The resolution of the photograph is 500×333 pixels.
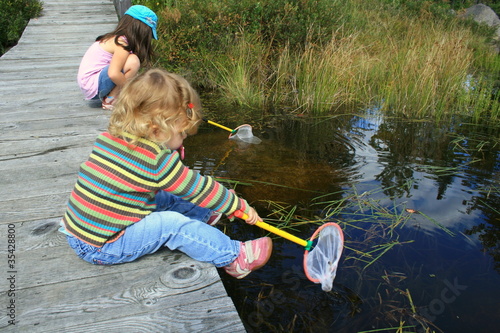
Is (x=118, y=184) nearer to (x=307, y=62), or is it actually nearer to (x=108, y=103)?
(x=108, y=103)

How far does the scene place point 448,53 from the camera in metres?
6.02

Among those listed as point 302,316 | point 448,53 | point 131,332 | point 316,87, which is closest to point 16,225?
point 131,332

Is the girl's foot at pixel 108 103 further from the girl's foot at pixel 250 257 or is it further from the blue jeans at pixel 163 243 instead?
the girl's foot at pixel 250 257

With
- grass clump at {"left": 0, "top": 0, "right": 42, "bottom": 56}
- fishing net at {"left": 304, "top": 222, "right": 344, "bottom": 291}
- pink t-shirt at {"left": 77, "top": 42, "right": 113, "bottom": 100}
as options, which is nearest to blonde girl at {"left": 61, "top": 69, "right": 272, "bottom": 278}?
fishing net at {"left": 304, "top": 222, "right": 344, "bottom": 291}

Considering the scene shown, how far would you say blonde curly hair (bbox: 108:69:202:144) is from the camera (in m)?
2.01

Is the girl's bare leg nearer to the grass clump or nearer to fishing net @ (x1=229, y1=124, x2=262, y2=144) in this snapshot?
fishing net @ (x1=229, y1=124, x2=262, y2=144)

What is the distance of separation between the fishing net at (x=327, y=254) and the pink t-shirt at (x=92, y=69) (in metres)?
2.87

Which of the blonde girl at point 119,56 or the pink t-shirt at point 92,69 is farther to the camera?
the pink t-shirt at point 92,69

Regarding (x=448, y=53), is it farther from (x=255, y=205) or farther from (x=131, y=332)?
(x=131, y=332)

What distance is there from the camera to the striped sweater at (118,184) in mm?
1984

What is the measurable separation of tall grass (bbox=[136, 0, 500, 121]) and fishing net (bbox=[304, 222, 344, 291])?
355 centimetres

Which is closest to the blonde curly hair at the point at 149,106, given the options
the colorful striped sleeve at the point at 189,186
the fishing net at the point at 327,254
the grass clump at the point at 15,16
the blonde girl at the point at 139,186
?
the blonde girl at the point at 139,186

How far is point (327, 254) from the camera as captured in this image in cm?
239

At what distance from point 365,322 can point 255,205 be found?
138 cm
